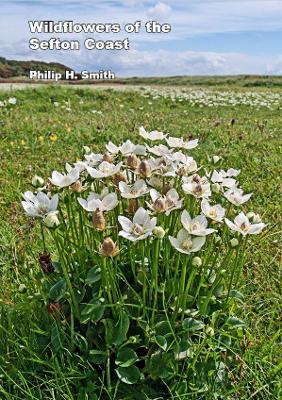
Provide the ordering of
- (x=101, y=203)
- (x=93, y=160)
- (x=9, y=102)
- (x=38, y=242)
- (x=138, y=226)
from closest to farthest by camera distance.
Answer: (x=138, y=226), (x=101, y=203), (x=93, y=160), (x=38, y=242), (x=9, y=102)

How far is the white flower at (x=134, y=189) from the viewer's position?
6.84 feet

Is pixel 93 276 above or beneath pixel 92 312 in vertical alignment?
above

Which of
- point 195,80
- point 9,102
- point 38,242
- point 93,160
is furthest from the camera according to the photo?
point 195,80

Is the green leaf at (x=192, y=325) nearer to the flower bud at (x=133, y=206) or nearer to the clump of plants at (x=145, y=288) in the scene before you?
the clump of plants at (x=145, y=288)

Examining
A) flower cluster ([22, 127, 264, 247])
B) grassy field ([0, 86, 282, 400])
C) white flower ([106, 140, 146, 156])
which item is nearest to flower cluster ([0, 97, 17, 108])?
grassy field ([0, 86, 282, 400])

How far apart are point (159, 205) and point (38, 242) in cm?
179

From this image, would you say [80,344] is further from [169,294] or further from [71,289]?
[169,294]

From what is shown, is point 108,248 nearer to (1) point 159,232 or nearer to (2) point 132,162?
(1) point 159,232

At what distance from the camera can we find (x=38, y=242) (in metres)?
3.59

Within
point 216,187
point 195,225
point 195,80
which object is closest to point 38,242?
point 216,187

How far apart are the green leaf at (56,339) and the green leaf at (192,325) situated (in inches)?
18.4

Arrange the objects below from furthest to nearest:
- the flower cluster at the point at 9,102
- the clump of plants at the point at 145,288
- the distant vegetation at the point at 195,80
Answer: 1. the distant vegetation at the point at 195,80
2. the flower cluster at the point at 9,102
3. the clump of plants at the point at 145,288

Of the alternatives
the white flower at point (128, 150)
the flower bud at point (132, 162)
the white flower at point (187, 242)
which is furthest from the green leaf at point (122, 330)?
the white flower at point (128, 150)

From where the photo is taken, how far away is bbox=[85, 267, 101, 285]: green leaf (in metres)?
2.14
